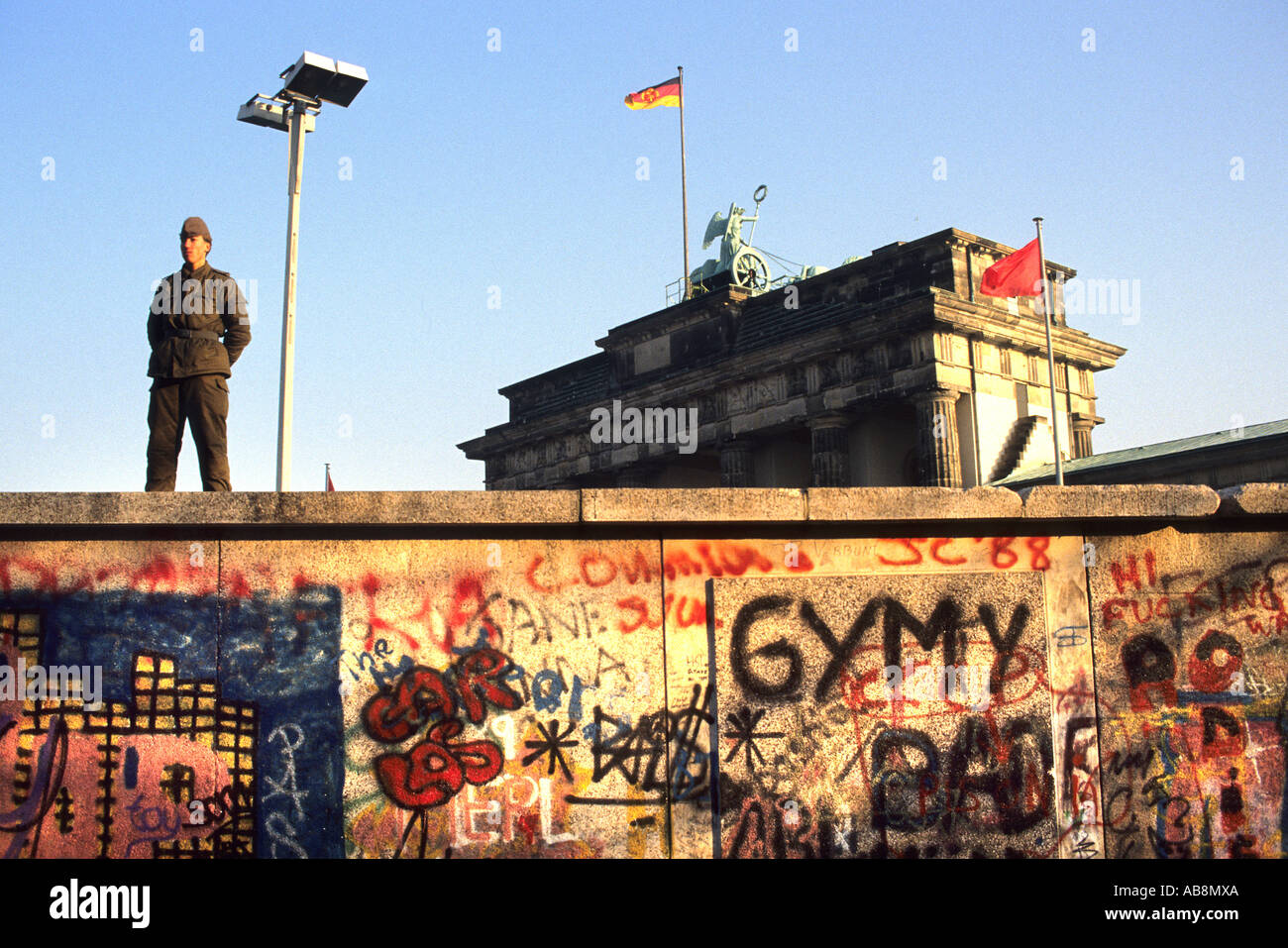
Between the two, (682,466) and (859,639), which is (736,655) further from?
(682,466)

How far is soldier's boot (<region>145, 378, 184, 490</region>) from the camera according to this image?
8.33 metres

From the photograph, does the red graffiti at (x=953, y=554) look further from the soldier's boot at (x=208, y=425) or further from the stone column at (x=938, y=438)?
the stone column at (x=938, y=438)

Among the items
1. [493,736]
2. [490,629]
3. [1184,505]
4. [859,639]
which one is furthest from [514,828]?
[1184,505]

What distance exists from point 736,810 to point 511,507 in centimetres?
207

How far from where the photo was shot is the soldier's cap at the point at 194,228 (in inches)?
334

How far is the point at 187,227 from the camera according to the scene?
848 centimetres

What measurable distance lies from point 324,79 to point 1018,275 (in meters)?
22.2

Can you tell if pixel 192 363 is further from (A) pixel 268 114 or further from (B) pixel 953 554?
(A) pixel 268 114

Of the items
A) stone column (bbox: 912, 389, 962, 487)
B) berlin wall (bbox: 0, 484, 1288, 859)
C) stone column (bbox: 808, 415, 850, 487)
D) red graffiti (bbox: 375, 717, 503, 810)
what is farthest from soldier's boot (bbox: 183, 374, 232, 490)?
stone column (bbox: 808, 415, 850, 487)

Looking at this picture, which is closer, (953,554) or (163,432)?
(953,554)

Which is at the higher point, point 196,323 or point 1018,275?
point 1018,275

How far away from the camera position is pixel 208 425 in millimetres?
8305

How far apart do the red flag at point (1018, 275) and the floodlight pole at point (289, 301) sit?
70.8 ft

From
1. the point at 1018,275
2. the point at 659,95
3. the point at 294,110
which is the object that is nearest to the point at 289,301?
the point at 294,110
